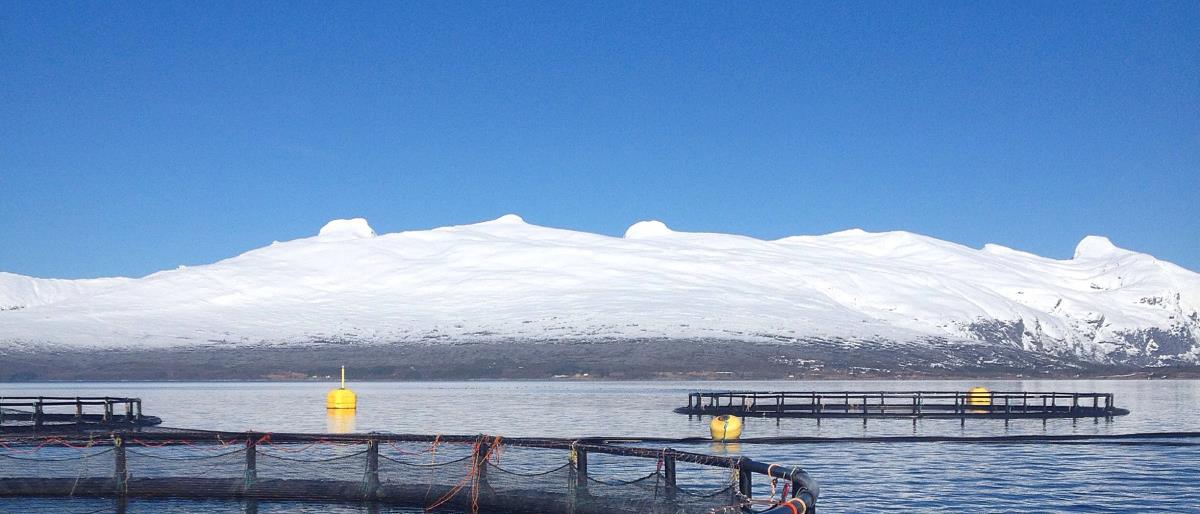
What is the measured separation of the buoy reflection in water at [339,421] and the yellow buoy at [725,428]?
1667 cm

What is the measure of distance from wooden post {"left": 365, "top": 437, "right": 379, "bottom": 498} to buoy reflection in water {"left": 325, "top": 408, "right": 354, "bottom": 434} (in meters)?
29.6

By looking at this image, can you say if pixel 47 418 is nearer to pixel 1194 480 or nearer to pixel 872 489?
pixel 872 489

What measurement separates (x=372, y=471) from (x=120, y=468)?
6.25 metres

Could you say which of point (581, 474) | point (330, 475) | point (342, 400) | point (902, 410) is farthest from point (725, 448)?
point (342, 400)

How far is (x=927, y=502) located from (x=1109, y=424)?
44.9 m

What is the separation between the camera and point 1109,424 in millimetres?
74312

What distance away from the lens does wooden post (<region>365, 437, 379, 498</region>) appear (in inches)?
1214

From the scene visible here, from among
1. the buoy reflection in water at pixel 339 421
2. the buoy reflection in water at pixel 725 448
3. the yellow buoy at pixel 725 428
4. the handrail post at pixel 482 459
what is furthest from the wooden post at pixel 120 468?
the yellow buoy at pixel 725 428

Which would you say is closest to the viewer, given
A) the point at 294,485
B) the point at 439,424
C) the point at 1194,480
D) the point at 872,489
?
the point at 294,485

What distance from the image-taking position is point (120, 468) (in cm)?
3172

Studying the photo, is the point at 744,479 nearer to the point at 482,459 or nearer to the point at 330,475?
the point at 482,459

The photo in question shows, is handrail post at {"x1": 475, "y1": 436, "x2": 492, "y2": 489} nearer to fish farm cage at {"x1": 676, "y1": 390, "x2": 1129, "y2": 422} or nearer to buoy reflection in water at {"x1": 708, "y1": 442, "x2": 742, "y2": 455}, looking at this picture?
buoy reflection in water at {"x1": 708, "y1": 442, "x2": 742, "y2": 455}

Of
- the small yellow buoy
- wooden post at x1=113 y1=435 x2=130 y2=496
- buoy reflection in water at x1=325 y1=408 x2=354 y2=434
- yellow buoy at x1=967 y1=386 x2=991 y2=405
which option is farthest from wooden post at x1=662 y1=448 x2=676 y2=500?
the small yellow buoy

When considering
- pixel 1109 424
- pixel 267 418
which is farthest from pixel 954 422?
pixel 267 418
